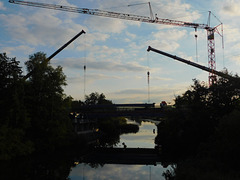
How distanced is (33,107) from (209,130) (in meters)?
35.3

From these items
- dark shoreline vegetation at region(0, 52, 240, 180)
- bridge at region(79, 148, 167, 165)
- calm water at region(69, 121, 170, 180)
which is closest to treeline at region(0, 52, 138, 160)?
dark shoreline vegetation at region(0, 52, 240, 180)

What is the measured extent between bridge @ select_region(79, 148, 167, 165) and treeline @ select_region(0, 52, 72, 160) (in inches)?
319

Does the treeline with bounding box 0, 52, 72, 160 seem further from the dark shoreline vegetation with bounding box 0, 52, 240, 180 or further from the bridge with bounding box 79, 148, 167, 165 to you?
the bridge with bounding box 79, 148, 167, 165

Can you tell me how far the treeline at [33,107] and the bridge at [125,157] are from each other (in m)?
8.09

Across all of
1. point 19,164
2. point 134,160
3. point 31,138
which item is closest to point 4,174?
point 19,164

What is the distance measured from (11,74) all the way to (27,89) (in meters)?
4.60

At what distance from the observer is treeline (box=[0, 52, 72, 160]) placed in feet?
144

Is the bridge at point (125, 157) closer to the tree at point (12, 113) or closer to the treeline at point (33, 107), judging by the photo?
the treeline at point (33, 107)

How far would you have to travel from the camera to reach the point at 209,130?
4206 centimetres

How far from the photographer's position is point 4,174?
3212 centimetres

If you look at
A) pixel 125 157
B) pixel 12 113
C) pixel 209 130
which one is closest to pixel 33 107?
pixel 12 113

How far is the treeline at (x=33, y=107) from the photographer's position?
43.8 meters

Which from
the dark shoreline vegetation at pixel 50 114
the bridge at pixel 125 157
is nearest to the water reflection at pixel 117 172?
the dark shoreline vegetation at pixel 50 114

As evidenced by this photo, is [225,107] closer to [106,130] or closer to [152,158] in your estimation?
[152,158]
